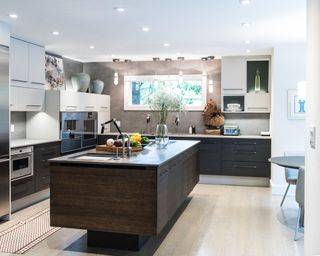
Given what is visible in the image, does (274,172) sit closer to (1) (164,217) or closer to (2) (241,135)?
(2) (241,135)

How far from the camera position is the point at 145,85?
8305mm

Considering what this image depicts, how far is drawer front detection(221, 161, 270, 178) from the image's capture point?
7086 mm

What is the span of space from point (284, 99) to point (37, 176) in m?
4.18

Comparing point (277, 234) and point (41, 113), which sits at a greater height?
point (41, 113)

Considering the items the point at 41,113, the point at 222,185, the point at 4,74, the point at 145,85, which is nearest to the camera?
the point at 4,74

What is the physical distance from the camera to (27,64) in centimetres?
584

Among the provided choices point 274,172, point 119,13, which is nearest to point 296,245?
point 274,172

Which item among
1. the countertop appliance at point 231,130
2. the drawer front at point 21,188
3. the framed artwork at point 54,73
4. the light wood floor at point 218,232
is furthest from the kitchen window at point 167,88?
the drawer front at point 21,188

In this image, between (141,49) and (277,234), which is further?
(141,49)

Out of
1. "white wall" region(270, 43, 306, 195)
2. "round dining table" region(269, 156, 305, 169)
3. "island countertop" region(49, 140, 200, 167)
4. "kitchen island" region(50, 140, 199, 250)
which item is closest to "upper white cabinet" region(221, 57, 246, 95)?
"white wall" region(270, 43, 306, 195)

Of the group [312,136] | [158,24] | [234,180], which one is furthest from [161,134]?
[312,136]

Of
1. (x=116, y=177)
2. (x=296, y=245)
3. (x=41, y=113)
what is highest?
(x=41, y=113)

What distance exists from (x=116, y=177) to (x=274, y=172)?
3877mm

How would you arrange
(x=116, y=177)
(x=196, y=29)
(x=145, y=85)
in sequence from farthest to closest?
1. (x=145, y=85)
2. (x=196, y=29)
3. (x=116, y=177)
